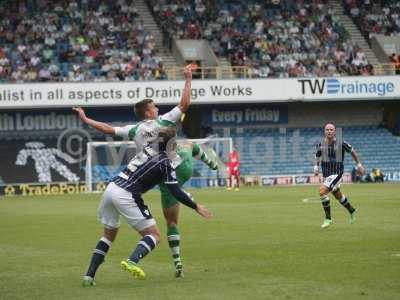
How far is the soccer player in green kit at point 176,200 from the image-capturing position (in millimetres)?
13805

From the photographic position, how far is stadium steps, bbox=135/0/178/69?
53250 mm

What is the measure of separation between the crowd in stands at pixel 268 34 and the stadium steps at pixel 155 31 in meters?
0.37

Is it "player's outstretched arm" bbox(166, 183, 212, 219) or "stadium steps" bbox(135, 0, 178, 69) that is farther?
"stadium steps" bbox(135, 0, 178, 69)

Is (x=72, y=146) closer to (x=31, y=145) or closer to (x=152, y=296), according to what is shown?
(x=31, y=145)

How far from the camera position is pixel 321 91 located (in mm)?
53156

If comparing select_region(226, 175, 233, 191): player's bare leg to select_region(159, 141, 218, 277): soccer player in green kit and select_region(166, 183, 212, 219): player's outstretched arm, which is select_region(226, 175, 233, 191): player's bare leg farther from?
select_region(166, 183, 212, 219): player's outstretched arm

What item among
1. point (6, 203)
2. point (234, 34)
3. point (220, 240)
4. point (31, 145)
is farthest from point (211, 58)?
point (220, 240)

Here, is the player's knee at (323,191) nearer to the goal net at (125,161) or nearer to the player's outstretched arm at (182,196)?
the player's outstretched arm at (182,196)

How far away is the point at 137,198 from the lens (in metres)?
12.7

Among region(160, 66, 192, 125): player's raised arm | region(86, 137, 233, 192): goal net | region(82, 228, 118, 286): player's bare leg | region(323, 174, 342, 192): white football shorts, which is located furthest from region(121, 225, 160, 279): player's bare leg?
region(86, 137, 233, 192): goal net

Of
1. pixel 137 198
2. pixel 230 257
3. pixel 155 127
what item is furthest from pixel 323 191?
pixel 137 198

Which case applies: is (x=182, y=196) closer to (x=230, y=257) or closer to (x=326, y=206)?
(x=230, y=257)

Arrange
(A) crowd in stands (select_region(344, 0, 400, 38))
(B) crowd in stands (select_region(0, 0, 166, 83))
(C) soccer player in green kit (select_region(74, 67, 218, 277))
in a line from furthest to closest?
(A) crowd in stands (select_region(344, 0, 400, 38)) < (B) crowd in stands (select_region(0, 0, 166, 83)) < (C) soccer player in green kit (select_region(74, 67, 218, 277))

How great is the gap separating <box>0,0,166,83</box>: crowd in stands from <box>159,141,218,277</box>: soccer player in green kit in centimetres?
3524
